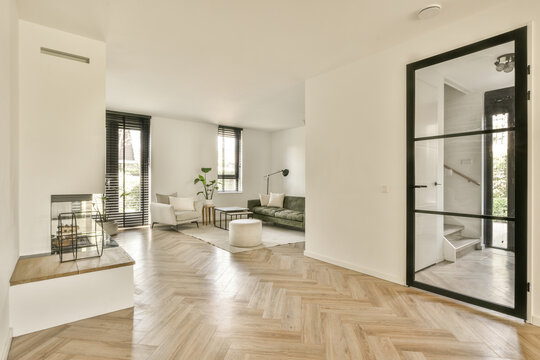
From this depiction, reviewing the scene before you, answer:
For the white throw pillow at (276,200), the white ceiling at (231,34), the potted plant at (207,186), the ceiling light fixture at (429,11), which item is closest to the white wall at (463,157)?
the ceiling light fixture at (429,11)

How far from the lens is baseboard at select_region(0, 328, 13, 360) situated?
1.65 metres

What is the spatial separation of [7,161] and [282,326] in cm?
240

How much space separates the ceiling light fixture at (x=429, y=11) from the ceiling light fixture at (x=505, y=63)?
681 mm

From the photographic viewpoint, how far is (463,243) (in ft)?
8.56

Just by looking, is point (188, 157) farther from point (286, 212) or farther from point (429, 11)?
point (429, 11)

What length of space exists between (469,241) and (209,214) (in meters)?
5.68

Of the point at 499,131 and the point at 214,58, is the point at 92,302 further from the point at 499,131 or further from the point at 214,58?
the point at 499,131

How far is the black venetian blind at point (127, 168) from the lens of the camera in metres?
6.09

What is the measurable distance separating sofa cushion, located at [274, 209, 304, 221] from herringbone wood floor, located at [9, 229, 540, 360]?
2.64 meters

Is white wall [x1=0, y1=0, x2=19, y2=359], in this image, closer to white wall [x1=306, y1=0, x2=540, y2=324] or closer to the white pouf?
the white pouf

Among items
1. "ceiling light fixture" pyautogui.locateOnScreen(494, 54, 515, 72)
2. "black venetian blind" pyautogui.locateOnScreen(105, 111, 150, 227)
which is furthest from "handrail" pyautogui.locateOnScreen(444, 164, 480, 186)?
"black venetian blind" pyautogui.locateOnScreen(105, 111, 150, 227)

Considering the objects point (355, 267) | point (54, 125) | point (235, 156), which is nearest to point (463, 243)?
point (355, 267)

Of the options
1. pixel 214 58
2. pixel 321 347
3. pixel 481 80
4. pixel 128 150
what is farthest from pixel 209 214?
pixel 481 80

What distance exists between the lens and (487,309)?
7.81 feet
